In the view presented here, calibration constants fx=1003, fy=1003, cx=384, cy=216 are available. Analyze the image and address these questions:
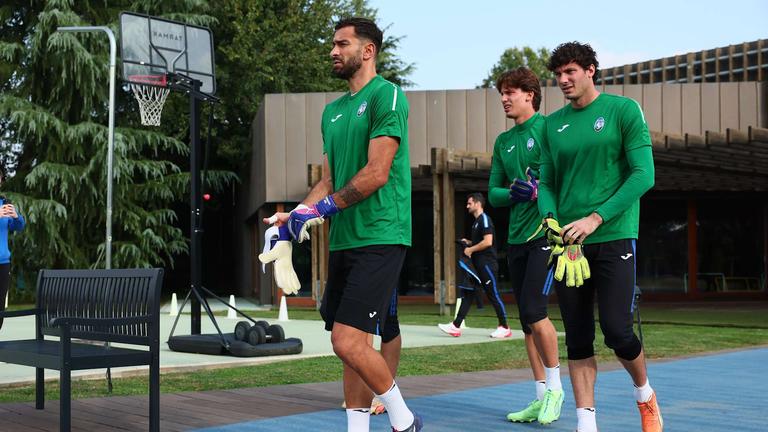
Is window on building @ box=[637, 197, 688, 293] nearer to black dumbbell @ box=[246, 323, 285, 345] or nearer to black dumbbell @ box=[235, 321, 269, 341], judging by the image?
black dumbbell @ box=[246, 323, 285, 345]

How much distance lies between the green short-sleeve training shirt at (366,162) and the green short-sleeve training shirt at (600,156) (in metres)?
0.91

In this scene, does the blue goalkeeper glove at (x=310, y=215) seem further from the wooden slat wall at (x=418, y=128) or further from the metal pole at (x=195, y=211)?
the wooden slat wall at (x=418, y=128)

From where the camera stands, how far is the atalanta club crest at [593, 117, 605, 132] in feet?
16.9

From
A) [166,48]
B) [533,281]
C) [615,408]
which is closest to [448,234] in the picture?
[166,48]

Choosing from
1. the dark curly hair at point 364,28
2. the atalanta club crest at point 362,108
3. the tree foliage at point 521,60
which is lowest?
the atalanta club crest at point 362,108

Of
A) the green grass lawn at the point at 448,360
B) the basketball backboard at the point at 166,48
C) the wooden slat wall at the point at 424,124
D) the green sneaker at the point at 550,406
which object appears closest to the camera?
the green sneaker at the point at 550,406

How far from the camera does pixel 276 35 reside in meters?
35.2

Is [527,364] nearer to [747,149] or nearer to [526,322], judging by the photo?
[526,322]

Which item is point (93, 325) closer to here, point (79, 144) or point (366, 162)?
point (366, 162)

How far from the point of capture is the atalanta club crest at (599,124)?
5141 mm

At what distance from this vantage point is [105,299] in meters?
6.44

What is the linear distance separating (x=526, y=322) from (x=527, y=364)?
3.77 meters

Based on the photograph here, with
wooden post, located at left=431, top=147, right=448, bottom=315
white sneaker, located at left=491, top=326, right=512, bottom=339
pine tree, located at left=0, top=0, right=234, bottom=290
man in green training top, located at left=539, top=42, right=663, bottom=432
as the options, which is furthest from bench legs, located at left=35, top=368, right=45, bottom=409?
pine tree, located at left=0, top=0, right=234, bottom=290

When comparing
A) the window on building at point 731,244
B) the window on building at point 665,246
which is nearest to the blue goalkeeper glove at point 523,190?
the window on building at point 665,246
